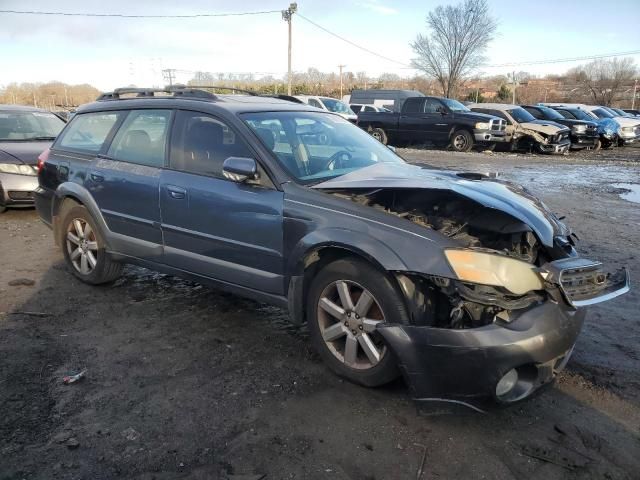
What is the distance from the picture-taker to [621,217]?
25.7 feet

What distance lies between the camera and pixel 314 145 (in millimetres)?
3934

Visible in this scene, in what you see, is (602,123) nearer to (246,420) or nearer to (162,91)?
(162,91)

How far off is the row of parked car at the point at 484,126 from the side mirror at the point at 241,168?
14.0 m

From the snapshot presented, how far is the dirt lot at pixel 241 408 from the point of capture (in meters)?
2.48

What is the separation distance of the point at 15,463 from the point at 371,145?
10.9ft

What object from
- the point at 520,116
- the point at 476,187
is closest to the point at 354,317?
the point at 476,187

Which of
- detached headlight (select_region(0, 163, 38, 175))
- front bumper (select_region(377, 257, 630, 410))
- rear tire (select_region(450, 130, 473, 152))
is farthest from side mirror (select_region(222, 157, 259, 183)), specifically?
rear tire (select_region(450, 130, 473, 152))

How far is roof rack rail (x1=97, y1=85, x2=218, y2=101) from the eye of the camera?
432 cm

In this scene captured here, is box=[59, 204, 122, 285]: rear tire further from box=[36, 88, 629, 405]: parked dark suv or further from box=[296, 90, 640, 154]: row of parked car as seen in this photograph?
box=[296, 90, 640, 154]: row of parked car

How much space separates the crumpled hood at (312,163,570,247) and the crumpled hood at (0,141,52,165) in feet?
19.8

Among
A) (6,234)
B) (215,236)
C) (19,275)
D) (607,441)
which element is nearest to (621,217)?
(607,441)

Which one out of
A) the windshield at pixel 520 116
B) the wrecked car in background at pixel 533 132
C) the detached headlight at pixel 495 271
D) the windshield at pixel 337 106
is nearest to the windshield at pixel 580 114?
the wrecked car in background at pixel 533 132

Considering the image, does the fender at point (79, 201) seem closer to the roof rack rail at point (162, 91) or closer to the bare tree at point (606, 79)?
the roof rack rail at point (162, 91)

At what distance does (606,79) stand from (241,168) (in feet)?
199
